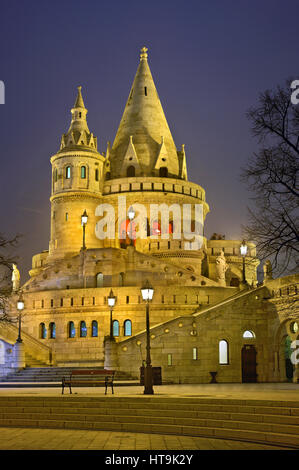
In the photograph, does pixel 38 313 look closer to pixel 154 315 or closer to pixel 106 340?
pixel 154 315

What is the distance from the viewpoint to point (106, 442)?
1683 cm

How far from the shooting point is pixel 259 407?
18172 millimetres

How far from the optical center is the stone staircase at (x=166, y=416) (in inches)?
680

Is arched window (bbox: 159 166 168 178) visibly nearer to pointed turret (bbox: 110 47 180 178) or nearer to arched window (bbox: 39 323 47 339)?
pointed turret (bbox: 110 47 180 178)

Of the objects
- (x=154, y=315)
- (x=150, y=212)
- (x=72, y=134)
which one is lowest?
(x=154, y=315)

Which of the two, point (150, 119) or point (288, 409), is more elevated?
point (150, 119)

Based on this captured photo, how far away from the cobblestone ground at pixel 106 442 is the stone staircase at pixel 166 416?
52 centimetres

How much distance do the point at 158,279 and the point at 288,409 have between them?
101 ft

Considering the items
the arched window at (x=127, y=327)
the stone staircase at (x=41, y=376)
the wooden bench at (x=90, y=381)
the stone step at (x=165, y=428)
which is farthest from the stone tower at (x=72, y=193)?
the stone step at (x=165, y=428)

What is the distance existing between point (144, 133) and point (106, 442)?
50784mm

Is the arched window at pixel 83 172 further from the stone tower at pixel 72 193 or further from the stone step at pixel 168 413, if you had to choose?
the stone step at pixel 168 413

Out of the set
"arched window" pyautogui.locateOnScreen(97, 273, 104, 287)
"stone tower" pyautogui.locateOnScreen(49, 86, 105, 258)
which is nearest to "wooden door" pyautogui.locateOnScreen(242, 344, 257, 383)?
"arched window" pyautogui.locateOnScreen(97, 273, 104, 287)

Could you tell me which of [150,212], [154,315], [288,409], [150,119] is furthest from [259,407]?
[150,119]

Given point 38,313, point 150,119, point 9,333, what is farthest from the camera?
point 150,119
